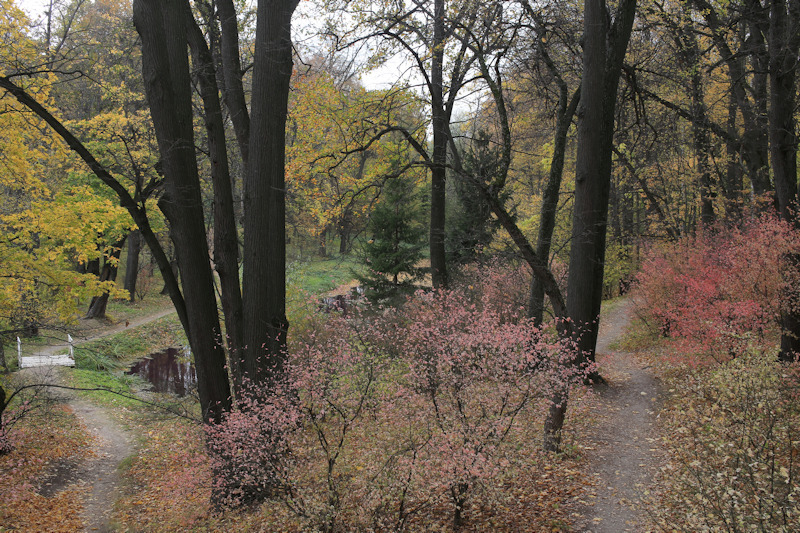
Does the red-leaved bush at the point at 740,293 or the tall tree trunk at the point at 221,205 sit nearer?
the red-leaved bush at the point at 740,293

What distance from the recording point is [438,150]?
10547mm

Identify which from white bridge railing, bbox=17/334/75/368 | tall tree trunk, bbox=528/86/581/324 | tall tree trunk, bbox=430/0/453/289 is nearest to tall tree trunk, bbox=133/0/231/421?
tall tree trunk, bbox=430/0/453/289

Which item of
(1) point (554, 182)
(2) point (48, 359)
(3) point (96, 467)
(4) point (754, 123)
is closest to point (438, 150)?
(1) point (554, 182)

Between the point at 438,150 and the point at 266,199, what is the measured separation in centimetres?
529

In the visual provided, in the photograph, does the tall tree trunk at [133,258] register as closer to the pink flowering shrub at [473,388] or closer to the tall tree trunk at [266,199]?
the tall tree trunk at [266,199]

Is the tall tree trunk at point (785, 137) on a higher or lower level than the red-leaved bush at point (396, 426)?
higher

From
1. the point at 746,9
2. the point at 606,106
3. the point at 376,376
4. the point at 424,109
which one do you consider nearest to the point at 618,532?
the point at 376,376

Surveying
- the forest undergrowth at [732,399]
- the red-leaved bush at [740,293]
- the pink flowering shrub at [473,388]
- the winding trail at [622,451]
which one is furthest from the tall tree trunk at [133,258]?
the red-leaved bush at [740,293]

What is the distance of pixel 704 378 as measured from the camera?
7.14 m

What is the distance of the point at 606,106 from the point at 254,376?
6.75 metres

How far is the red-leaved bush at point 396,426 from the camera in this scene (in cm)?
454

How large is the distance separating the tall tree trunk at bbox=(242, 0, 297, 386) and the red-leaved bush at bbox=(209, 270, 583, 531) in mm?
1198

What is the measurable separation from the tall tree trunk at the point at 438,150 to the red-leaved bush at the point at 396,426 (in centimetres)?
400

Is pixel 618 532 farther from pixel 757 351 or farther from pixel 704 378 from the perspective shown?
pixel 704 378
